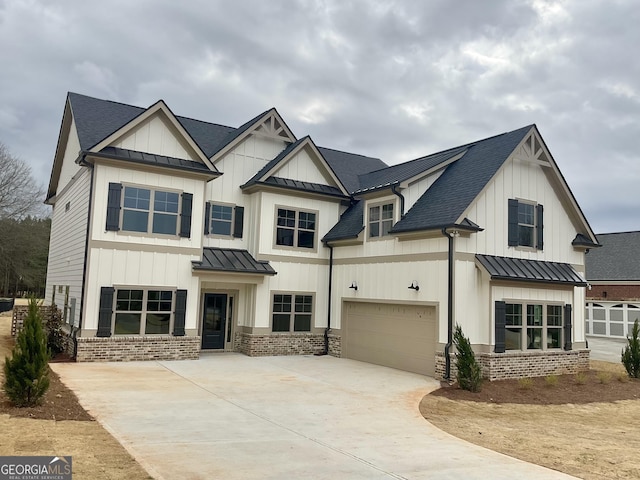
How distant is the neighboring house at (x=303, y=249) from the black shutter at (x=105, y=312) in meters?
0.04

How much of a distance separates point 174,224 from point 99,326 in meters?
3.81

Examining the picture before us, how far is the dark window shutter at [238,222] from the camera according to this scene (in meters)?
18.7

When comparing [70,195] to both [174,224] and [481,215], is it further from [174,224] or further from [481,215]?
[481,215]

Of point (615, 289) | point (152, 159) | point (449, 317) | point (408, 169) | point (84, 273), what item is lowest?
point (449, 317)

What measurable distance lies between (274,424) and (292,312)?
10024 mm

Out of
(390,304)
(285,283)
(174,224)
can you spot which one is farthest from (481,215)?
(174,224)

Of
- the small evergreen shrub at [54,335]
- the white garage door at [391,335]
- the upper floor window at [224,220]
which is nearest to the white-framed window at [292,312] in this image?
the white garage door at [391,335]

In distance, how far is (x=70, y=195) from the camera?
19.2 metres

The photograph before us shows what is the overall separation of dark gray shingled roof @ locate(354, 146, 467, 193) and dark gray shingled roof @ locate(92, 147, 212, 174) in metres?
5.74

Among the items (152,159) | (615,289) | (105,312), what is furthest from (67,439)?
(615,289)

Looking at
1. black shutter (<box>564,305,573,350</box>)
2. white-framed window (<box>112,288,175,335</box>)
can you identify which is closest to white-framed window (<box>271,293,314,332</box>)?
white-framed window (<box>112,288,175,335</box>)

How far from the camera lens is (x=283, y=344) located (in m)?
18.5

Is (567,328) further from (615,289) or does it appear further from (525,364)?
(615,289)

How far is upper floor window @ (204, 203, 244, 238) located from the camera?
59.9 ft
